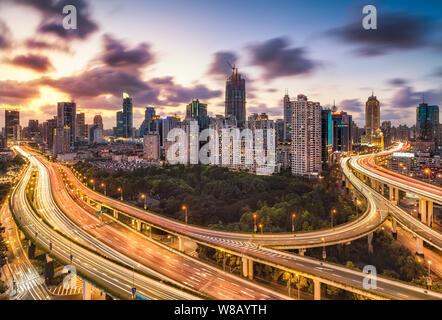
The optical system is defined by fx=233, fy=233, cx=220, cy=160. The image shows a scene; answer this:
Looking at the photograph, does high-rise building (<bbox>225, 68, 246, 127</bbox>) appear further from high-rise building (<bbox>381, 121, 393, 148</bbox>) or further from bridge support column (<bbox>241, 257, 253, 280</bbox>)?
bridge support column (<bbox>241, 257, 253, 280</bbox>)

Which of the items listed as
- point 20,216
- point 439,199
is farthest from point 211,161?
point 439,199

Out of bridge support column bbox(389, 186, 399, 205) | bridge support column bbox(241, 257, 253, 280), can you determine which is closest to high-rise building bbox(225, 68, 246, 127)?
bridge support column bbox(389, 186, 399, 205)

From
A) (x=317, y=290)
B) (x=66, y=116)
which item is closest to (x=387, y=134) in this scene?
(x=317, y=290)

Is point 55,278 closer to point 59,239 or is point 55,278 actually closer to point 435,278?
point 59,239

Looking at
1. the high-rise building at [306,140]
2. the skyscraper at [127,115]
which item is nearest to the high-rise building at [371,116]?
the high-rise building at [306,140]

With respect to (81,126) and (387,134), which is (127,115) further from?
(387,134)
